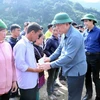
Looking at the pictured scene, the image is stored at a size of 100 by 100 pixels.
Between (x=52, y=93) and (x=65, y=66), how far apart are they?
1900 mm

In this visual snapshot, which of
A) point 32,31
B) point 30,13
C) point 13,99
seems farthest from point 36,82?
point 30,13

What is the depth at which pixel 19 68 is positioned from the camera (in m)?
3.02

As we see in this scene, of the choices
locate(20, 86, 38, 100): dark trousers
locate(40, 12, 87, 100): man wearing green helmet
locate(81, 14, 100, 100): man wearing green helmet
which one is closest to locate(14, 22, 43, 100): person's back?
→ locate(20, 86, 38, 100): dark trousers

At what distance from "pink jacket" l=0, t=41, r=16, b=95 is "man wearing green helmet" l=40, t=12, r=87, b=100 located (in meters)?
0.49

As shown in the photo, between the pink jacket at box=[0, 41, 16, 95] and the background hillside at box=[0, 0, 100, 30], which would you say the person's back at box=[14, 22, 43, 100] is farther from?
the background hillside at box=[0, 0, 100, 30]

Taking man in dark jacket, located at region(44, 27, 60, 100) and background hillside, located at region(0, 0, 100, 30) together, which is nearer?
man in dark jacket, located at region(44, 27, 60, 100)

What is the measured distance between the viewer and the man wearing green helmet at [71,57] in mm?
3145

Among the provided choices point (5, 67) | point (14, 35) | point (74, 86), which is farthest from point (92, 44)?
point (5, 67)

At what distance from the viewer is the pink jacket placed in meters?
2.88

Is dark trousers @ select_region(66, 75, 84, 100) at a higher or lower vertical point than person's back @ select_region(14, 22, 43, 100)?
lower

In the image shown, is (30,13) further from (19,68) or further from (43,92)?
(19,68)

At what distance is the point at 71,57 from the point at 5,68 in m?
0.95

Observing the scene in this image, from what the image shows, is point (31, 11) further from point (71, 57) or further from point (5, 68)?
point (5, 68)

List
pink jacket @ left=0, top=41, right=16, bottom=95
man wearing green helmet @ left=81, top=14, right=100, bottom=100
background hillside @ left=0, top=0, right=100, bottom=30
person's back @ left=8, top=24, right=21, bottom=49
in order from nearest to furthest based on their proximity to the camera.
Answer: pink jacket @ left=0, top=41, right=16, bottom=95, man wearing green helmet @ left=81, top=14, right=100, bottom=100, person's back @ left=8, top=24, right=21, bottom=49, background hillside @ left=0, top=0, right=100, bottom=30
